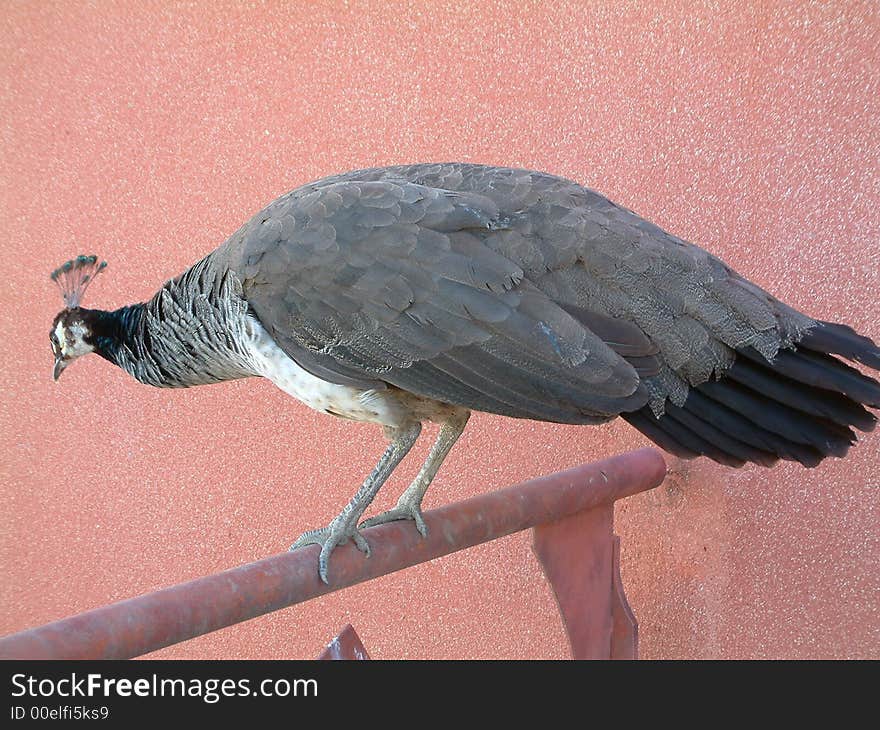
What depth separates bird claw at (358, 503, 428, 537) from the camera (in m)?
1.83

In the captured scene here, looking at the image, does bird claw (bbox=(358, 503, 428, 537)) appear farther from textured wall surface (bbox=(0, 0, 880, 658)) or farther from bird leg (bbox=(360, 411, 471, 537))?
textured wall surface (bbox=(0, 0, 880, 658))

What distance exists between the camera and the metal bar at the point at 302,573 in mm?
1176

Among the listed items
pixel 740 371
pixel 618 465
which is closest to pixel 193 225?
pixel 618 465

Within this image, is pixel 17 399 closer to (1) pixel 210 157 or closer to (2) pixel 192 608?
(1) pixel 210 157

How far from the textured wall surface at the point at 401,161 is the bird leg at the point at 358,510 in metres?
0.79

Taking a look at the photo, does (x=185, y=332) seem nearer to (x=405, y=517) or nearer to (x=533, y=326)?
(x=405, y=517)

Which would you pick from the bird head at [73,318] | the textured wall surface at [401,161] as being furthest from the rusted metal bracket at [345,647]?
the bird head at [73,318]

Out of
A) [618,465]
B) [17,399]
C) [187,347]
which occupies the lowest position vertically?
Answer: [618,465]

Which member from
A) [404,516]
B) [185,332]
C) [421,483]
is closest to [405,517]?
[404,516]

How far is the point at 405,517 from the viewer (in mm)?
2029

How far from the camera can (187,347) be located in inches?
93.7

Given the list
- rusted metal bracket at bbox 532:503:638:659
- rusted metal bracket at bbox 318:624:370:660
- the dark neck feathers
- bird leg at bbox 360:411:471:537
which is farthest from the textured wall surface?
rusted metal bracket at bbox 318:624:370:660

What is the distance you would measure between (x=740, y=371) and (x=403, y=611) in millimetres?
1666

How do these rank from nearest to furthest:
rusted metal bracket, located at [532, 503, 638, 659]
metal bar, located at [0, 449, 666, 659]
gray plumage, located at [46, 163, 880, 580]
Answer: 1. metal bar, located at [0, 449, 666, 659]
2. gray plumage, located at [46, 163, 880, 580]
3. rusted metal bracket, located at [532, 503, 638, 659]
